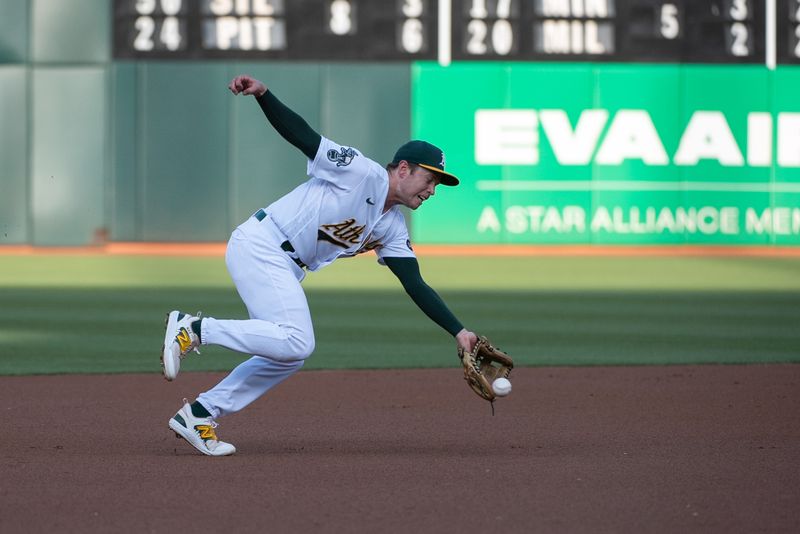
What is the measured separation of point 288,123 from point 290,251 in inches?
22.5

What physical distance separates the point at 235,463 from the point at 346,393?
245 centimetres

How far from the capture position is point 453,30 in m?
19.5

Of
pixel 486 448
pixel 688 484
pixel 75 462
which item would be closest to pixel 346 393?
pixel 486 448

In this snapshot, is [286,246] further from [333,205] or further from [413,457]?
[413,457]

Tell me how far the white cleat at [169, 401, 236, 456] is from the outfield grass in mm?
3387

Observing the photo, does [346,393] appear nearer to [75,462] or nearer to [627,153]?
[75,462]

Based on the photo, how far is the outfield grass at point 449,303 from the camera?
379 inches

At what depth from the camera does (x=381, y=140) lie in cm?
2238

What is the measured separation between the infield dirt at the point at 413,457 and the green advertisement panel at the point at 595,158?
13.9m

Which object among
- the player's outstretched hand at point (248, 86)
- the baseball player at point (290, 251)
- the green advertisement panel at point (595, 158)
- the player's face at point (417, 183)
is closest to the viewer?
the player's outstretched hand at point (248, 86)

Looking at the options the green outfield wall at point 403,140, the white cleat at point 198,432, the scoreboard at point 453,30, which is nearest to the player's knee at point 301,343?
the white cleat at point 198,432

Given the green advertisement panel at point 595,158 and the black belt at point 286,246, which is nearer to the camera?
the black belt at point 286,246

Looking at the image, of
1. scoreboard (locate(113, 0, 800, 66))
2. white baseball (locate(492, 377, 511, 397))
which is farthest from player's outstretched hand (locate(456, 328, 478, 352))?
scoreboard (locate(113, 0, 800, 66))

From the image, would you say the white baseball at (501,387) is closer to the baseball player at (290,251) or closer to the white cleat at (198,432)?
the baseball player at (290,251)
